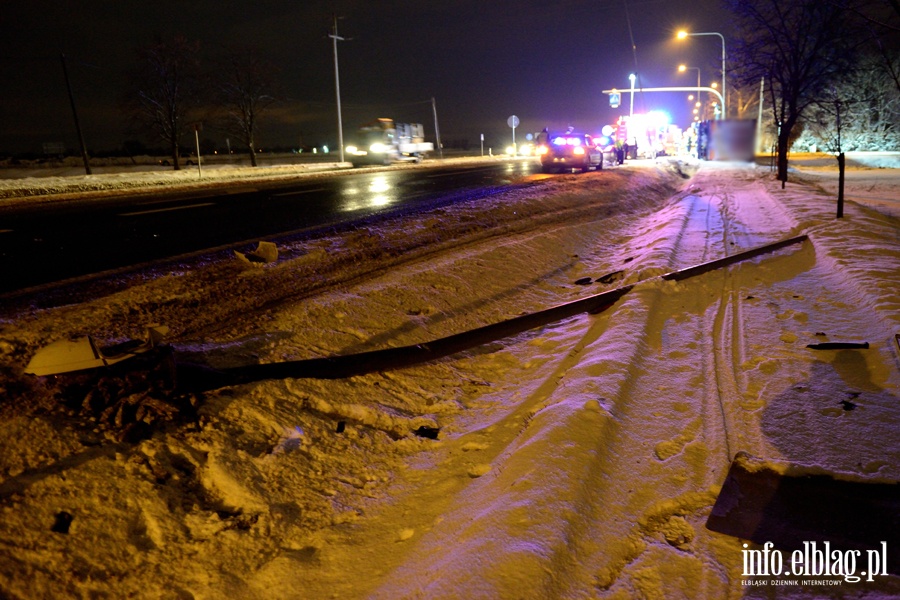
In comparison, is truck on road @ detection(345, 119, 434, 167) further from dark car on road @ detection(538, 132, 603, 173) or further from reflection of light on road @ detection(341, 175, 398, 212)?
reflection of light on road @ detection(341, 175, 398, 212)

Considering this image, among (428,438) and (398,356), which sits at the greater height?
(398,356)

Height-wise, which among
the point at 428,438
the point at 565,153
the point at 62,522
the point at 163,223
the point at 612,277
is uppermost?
the point at 565,153

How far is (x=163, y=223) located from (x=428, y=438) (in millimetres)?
8461

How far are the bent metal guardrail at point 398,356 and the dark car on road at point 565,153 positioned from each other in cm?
1781

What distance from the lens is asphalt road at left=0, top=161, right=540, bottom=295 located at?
7.25 metres

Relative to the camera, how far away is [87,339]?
12.5ft

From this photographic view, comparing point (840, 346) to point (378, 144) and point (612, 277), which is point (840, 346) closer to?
point (612, 277)

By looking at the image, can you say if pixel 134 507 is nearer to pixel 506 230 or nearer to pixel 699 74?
pixel 506 230

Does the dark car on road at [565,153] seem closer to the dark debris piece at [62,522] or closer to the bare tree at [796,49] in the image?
the bare tree at [796,49]

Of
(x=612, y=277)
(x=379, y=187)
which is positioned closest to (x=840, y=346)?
(x=612, y=277)

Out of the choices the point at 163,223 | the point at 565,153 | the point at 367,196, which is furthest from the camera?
the point at 565,153

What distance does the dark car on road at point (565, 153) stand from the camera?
24125 millimetres

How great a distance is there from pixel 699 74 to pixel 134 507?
2497 inches

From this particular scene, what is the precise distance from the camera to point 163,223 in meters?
10.2
